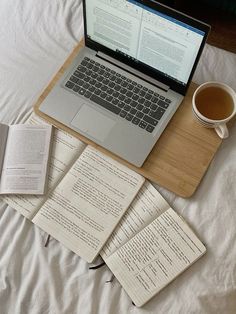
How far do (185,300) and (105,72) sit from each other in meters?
0.50

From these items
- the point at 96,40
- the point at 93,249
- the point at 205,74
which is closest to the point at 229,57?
the point at 205,74

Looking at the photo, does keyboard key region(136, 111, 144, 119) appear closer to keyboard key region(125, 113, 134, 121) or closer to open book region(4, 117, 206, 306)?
keyboard key region(125, 113, 134, 121)

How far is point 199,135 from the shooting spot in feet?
2.68

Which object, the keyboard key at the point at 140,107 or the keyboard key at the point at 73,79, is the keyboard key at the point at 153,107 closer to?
the keyboard key at the point at 140,107

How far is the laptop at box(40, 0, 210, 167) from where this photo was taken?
2.48ft

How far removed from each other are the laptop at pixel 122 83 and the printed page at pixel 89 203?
0.13 ft

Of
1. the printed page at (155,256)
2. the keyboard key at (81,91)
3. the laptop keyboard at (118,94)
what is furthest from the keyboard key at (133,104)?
the printed page at (155,256)

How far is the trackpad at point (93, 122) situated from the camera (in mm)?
826

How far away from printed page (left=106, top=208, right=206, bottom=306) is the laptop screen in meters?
0.30

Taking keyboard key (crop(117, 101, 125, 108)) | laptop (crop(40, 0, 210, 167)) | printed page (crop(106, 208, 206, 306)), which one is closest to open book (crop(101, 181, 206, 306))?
printed page (crop(106, 208, 206, 306))

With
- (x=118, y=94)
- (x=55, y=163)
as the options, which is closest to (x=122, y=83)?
(x=118, y=94)

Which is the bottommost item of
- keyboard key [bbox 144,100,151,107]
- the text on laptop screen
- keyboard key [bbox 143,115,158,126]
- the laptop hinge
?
keyboard key [bbox 143,115,158,126]

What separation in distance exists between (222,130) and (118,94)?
236mm

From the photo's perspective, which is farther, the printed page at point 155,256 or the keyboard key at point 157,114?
the keyboard key at point 157,114
